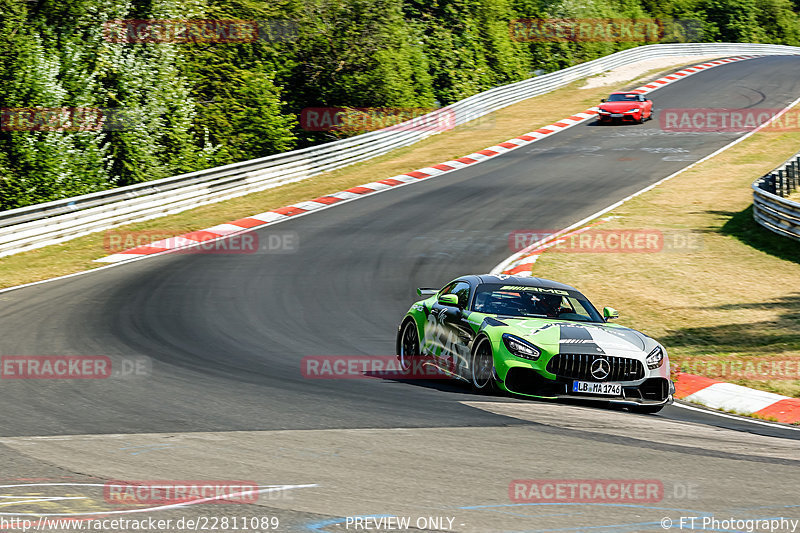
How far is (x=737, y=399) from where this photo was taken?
10.9 meters

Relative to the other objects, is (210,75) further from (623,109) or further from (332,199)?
(623,109)

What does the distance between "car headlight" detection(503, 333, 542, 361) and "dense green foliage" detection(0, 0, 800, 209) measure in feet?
82.5

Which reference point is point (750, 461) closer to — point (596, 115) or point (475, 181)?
point (475, 181)

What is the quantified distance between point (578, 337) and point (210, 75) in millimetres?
31669

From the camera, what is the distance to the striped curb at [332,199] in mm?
22094

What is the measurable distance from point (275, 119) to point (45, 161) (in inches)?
420

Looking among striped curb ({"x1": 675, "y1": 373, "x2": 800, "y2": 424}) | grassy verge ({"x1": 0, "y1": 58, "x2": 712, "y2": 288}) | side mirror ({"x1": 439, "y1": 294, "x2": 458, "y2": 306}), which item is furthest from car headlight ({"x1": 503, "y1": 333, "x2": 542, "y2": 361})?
grassy verge ({"x1": 0, "y1": 58, "x2": 712, "y2": 288})

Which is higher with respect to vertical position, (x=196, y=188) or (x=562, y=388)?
(x=196, y=188)

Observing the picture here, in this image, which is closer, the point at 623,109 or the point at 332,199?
the point at 332,199

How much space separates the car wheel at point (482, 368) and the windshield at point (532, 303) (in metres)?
0.67

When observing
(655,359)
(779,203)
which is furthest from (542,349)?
(779,203)

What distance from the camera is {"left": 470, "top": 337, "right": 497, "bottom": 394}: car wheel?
9883 mm

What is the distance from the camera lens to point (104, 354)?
1158 cm

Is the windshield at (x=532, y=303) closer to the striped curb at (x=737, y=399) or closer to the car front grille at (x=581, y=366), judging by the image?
the car front grille at (x=581, y=366)
